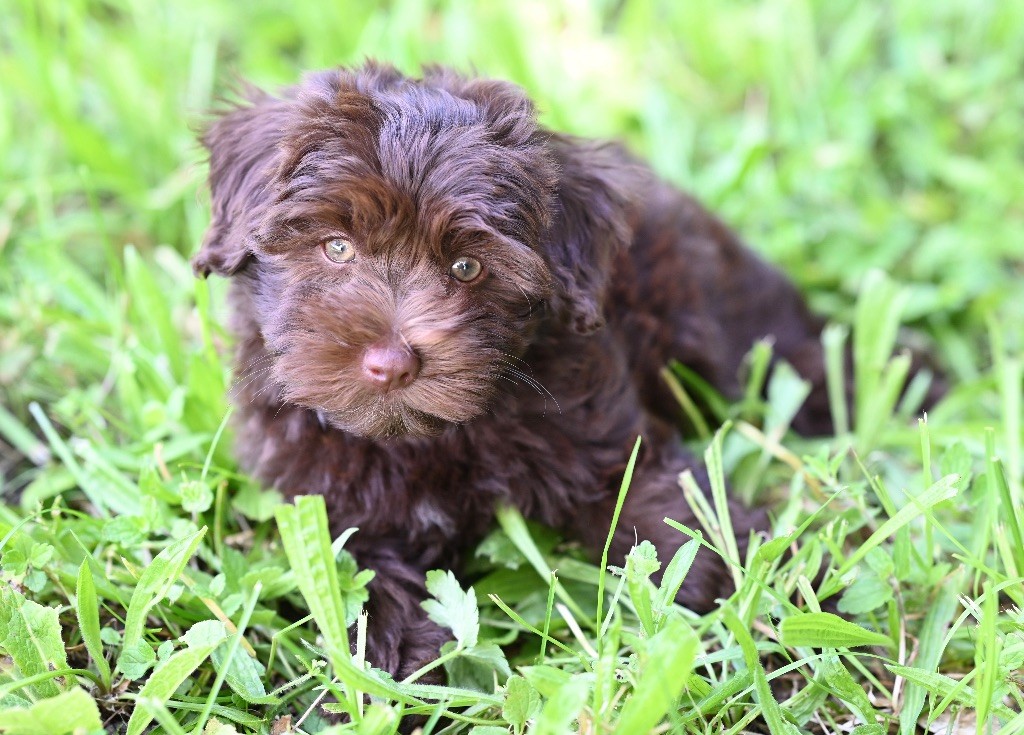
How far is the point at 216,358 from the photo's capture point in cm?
316

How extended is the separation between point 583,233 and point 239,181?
970mm

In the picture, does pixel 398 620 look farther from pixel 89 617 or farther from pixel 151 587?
pixel 89 617

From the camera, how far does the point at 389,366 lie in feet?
7.21

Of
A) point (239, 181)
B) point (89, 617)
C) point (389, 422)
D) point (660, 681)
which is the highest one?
point (239, 181)

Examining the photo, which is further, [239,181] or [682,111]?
[682,111]

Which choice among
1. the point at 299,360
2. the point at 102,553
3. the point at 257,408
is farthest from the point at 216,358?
the point at 299,360

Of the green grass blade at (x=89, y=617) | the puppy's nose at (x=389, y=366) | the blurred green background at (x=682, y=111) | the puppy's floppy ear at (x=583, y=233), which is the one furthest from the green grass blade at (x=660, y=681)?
the blurred green background at (x=682, y=111)

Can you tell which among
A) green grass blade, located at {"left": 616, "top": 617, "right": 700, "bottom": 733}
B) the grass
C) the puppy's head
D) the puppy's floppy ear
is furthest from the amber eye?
green grass blade, located at {"left": 616, "top": 617, "right": 700, "bottom": 733}

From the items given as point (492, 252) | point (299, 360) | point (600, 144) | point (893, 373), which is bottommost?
point (893, 373)

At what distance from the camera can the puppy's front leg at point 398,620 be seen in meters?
2.58

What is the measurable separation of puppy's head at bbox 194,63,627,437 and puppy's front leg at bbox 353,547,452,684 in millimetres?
525

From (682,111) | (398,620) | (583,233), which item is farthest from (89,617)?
(682,111)

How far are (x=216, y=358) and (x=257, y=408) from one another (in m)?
0.50

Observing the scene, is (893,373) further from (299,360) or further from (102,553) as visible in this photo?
(102,553)
